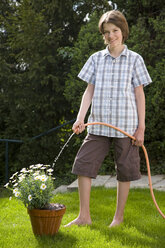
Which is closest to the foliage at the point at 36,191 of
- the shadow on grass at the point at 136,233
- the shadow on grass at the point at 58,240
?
the shadow on grass at the point at 58,240

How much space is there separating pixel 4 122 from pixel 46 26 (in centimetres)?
179

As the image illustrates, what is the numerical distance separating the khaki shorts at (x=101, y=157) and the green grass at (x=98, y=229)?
380 millimetres

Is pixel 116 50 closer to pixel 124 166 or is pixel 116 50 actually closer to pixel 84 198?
pixel 124 166

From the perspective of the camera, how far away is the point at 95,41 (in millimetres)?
5098

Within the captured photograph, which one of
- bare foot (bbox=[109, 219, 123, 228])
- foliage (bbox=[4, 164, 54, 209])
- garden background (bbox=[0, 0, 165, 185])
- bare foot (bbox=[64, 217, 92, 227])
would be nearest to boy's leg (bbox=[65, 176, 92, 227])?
bare foot (bbox=[64, 217, 92, 227])

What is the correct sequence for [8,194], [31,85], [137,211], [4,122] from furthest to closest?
[4,122] < [31,85] < [8,194] < [137,211]

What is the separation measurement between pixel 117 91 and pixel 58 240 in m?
1.13

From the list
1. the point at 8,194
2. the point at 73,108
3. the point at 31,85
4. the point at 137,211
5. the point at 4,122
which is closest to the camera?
the point at 137,211

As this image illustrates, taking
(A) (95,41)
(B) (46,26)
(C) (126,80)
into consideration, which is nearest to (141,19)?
(A) (95,41)

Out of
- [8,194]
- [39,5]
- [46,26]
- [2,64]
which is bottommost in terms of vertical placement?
[8,194]

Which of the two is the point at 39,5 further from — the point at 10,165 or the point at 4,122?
the point at 10,165

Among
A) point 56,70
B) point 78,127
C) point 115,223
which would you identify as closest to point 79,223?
point 115,223

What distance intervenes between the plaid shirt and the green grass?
0.70 meters

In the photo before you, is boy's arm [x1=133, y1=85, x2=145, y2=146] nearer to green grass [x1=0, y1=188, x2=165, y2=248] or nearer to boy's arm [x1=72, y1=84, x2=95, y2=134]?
boy's arm [x1=72, y1=84, x2=95, y2=134]
